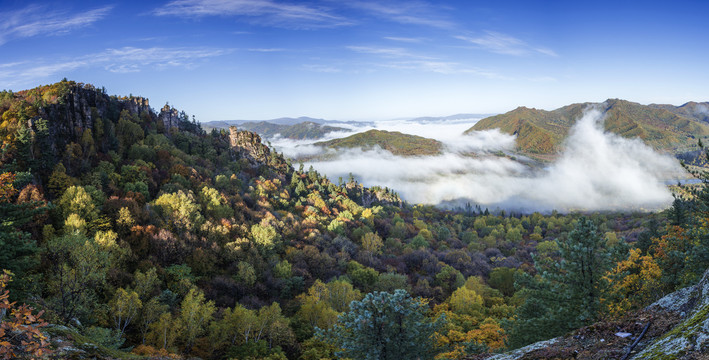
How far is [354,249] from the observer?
88750 millimetres

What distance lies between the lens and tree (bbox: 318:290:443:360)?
627 inches

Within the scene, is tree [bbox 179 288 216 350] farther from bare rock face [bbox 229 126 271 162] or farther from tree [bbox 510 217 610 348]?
bare rock face [bbox 229 126 271 162]

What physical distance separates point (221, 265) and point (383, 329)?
51.4m

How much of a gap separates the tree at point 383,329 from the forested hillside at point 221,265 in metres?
0.09

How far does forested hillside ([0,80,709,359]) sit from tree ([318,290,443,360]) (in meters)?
0.09

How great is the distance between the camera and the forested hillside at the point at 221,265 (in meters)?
19.2

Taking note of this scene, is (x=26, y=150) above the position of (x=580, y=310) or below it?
above

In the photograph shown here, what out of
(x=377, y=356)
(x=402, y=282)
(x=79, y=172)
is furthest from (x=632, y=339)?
(x=79, y=172)

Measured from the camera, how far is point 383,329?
1606cm

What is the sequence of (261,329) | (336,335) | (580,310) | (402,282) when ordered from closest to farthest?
1. (336,335)
2. (580,310)
3. (261,329)
4. (402,282)

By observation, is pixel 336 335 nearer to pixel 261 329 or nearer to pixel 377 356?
pixel 377 356

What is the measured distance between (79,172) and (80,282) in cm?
4947

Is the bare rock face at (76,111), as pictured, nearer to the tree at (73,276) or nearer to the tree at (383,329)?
the tree at (73,276)

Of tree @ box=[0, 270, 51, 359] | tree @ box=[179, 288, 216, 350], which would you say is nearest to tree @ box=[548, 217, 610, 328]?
tree @ box=[0, 270, 51, 359]
